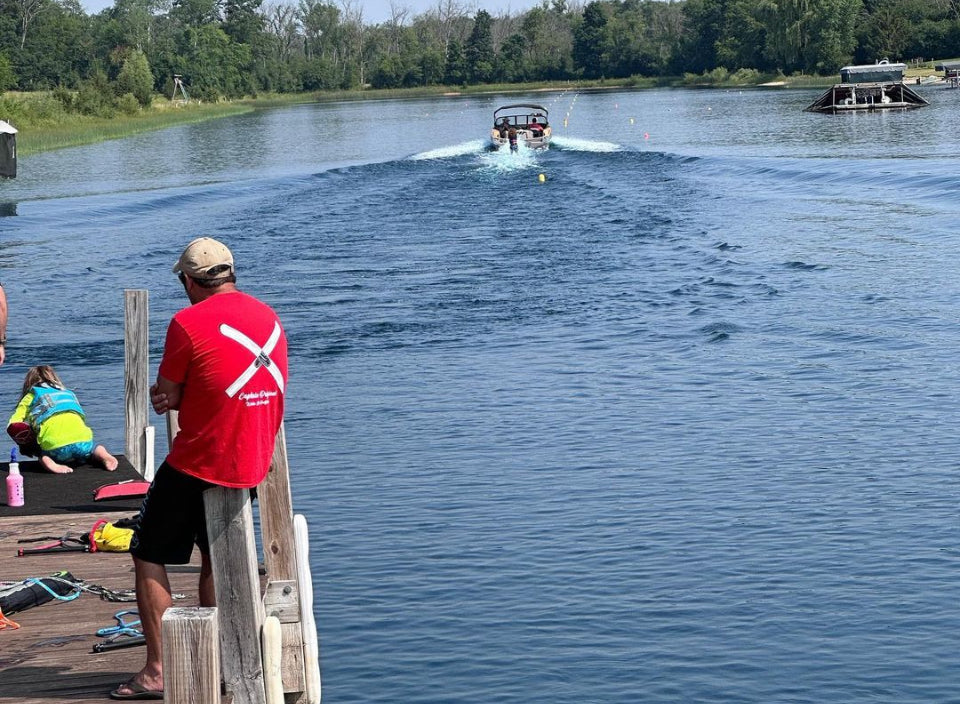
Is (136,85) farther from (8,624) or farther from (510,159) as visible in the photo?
(8,624)

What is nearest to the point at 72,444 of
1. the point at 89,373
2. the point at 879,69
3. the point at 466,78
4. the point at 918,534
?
the point at 918,534

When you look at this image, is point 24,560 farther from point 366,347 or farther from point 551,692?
point 366,347

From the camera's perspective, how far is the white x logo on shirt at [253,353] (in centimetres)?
595

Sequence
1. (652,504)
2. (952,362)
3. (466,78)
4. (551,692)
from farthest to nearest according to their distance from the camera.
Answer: (466,78)
(952,362)
(652,504)
(551,692)

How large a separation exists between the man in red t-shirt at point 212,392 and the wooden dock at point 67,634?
538 mm

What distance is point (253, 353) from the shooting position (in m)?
6.00

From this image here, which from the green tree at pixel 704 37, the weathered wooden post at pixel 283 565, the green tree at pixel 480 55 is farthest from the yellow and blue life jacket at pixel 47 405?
the green tree at pixel 480 55

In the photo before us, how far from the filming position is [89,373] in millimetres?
19406

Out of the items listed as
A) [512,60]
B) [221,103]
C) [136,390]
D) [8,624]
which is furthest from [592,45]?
[8,624]

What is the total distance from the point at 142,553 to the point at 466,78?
174527mm

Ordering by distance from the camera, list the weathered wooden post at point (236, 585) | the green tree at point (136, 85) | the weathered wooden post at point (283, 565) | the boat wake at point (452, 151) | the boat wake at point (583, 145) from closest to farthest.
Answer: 1. the weathered wooden post at point (236, 585)
2. the weathered wooden post at point (283, 565)
3. the boat wake at point (583, 145)
4. the boat wake at point (452, 151)
5. the green tree at point (136, 85)

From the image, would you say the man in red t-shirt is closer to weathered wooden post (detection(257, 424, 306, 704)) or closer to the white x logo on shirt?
the white x logo on shirt

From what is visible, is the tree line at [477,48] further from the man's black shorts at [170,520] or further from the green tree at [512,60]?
the man's black shorts at [170,520]

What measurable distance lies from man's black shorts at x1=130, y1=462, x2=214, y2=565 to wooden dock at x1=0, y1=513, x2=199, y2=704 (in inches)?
30.4
